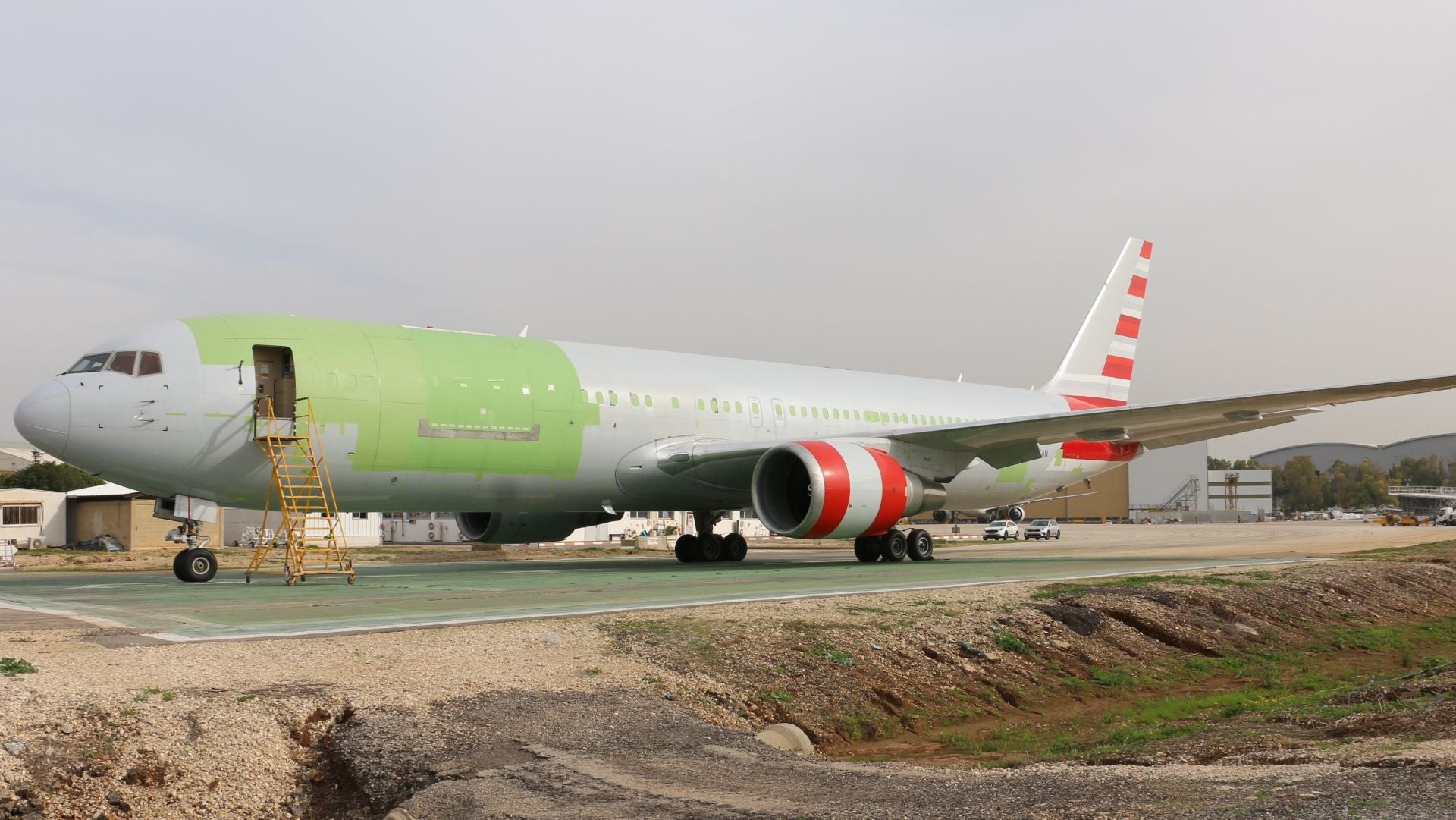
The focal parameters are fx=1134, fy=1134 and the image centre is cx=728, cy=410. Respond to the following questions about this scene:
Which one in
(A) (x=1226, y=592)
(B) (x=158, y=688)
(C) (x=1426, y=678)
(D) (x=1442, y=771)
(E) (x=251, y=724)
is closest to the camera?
(D) (x=1442, y=771)

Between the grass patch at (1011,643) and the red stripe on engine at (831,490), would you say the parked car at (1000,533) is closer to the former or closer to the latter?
the red stripe on engine at (831,490)

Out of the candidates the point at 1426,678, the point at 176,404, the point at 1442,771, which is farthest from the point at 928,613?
the point at 176,404

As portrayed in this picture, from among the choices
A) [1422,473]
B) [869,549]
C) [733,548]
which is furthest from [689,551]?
[1422,473]

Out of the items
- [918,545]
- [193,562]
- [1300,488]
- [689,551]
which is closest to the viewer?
[193,562]

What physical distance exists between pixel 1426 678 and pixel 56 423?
14.7 meters

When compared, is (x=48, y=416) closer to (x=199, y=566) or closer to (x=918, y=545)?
(x=199, y=566)

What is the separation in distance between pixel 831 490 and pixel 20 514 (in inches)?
1491

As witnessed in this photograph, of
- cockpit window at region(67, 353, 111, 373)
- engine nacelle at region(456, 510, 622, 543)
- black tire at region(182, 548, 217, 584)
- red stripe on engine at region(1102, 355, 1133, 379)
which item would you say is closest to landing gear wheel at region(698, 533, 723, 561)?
engine nacelle at region(456, 510, 622, 543)

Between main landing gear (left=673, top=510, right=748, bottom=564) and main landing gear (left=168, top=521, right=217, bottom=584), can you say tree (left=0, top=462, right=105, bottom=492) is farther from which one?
main landing gear (left=168, top=521, right=217, bottom=584)

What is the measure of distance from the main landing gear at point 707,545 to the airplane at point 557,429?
50mm

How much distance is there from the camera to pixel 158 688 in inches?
256

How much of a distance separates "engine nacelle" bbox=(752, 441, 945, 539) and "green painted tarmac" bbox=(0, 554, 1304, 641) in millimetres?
763

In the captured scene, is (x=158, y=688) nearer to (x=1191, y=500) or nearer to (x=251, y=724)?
(x=251, y=724)

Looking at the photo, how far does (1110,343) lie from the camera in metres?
29.5
